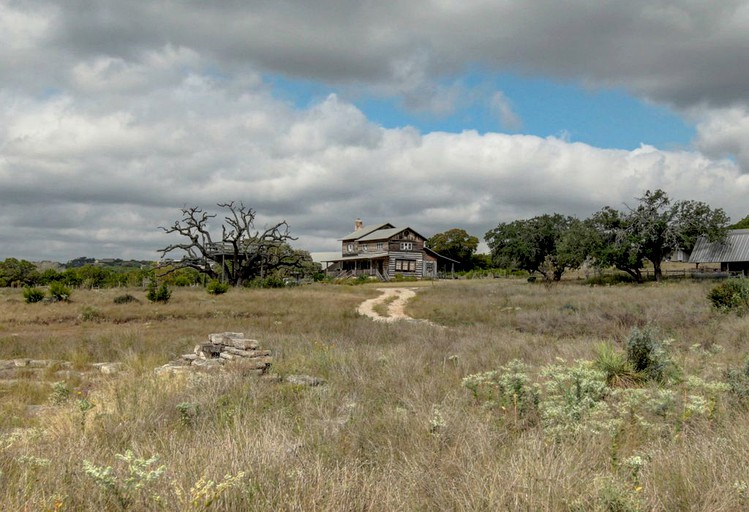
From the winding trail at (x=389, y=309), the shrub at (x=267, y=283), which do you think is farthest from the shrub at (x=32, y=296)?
the shrub at (x=267, y=283)

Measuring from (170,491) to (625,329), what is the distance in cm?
1555

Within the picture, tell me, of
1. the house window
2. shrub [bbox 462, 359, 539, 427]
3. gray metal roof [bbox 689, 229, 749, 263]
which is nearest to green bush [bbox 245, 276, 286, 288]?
the house window

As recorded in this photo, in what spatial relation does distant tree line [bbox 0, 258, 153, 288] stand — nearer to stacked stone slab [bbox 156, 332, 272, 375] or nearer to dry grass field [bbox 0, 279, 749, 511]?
stacked stone slab [bbox 156, 332, 272, 375]

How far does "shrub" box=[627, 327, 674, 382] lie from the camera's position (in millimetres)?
8344

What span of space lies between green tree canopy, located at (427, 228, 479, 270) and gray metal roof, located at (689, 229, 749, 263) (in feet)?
131

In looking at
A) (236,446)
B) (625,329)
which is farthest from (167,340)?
(625,329)

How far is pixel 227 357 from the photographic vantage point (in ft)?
36.7

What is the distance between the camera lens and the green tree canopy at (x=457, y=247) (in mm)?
85625

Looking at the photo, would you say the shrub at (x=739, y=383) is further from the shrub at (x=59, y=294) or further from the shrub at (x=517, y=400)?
the shrub at (x=59, y=294)

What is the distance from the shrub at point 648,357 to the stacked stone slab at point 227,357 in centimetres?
648

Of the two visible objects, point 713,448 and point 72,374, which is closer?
point 713,448

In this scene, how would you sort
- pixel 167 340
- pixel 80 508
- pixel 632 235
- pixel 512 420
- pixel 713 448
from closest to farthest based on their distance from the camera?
pixel 80 508, pixel 713 448, pixel 512 420, pixel 167 340, pixel 632 235

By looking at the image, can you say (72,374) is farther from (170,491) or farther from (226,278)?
(226,278)

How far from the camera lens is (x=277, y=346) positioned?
43.7 ft
